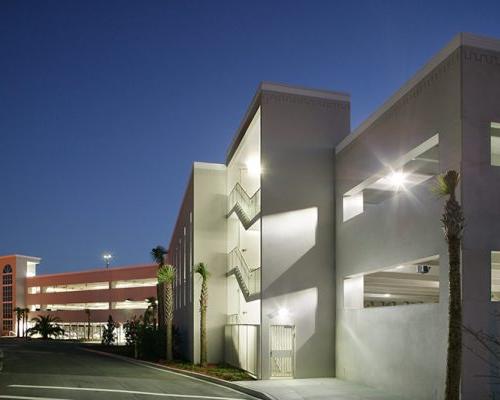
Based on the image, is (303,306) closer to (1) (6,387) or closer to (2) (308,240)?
(2) (308,240)

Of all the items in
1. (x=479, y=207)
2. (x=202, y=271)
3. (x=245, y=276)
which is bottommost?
(x=245, y=276)

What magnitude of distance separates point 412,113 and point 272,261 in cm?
773

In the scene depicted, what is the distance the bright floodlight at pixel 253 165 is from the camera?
1120 inches

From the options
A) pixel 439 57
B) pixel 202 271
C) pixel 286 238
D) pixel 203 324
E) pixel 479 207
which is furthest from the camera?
pixel 202 271

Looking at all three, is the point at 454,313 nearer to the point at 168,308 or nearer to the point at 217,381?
the point at 217,381

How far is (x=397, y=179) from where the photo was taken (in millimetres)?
21562

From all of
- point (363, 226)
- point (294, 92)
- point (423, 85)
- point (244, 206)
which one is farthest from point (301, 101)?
point (423, 85)

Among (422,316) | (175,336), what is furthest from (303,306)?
(175,336)

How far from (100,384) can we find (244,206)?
9472 mm

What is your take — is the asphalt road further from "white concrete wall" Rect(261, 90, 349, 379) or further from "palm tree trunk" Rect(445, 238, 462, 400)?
"palm tree trunk" Rect(445, 238, 462, 400)

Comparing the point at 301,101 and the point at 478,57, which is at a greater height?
the point at 301,101

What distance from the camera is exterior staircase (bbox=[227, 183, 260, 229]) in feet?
78.9

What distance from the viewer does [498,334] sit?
47.8 ft

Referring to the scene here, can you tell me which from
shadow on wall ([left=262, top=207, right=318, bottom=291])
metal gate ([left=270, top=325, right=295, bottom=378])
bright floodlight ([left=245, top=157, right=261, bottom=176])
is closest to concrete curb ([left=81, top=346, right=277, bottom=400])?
metal gate ([left=270, top=325, right=295, bottom=378])
